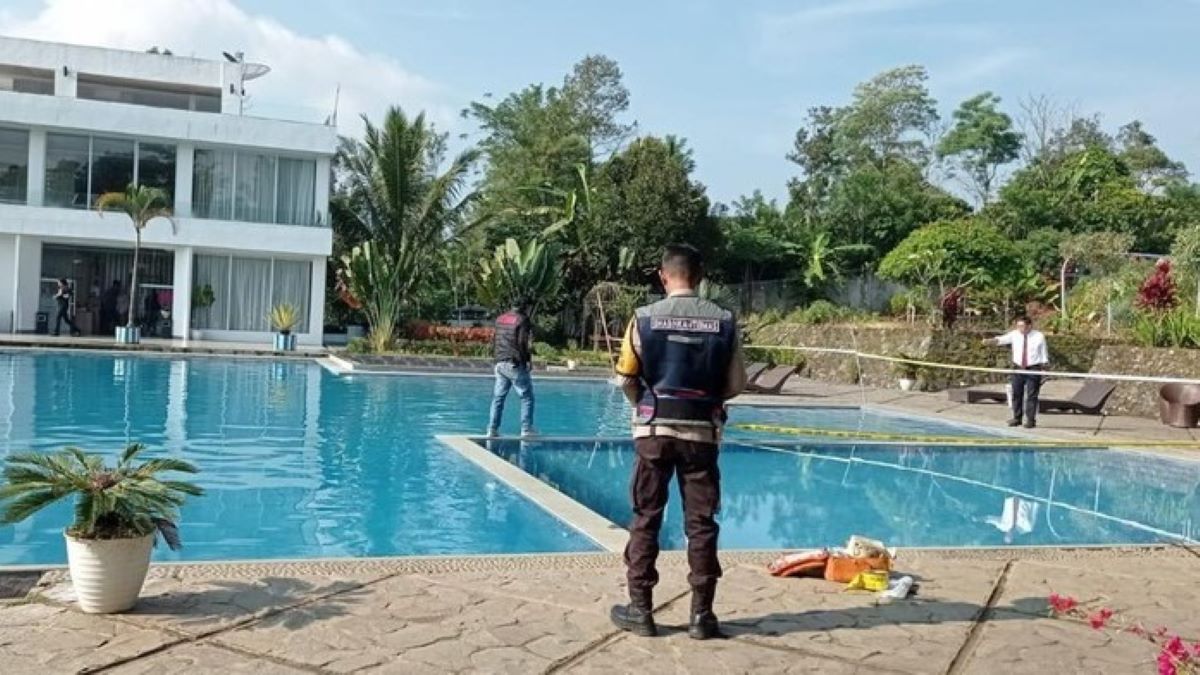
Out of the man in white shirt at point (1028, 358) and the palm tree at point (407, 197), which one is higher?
the palm tree at point (407, 197)

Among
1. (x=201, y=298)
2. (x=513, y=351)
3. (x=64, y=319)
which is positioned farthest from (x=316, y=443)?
(x=64, y=319)

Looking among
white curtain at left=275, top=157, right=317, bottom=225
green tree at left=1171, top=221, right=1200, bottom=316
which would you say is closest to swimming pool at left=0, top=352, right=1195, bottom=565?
green tree at left=1171, top=221, right=1200, bottom=316

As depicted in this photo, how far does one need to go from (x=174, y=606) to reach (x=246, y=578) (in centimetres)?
58

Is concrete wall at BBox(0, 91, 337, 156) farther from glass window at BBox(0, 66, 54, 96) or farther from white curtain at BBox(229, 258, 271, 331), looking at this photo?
glass window at BBox(0, 66, 54, 96)

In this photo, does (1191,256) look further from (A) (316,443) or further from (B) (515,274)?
(A) (316,443)

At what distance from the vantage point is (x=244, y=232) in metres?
31.0

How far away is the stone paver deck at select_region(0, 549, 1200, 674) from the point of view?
14.6 feet

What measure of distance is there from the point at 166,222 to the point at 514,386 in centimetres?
2093

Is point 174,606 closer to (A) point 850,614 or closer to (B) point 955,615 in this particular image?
(A) point 850,614

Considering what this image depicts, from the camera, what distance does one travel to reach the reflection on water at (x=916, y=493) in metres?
9.34

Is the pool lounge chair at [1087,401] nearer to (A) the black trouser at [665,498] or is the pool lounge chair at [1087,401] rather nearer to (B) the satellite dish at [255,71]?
(A) the black trouser at [665,498]

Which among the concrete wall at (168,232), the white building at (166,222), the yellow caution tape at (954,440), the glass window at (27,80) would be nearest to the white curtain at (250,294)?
the white building at (166,222)

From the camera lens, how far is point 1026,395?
16516 mm

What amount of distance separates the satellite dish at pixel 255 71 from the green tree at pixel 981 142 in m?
29.6
